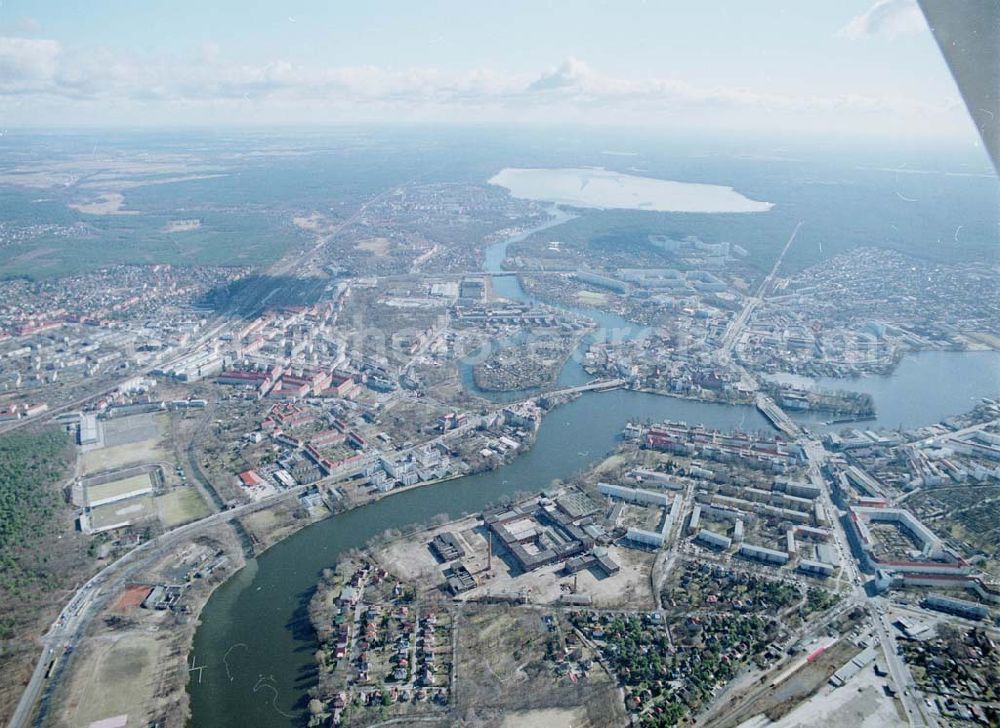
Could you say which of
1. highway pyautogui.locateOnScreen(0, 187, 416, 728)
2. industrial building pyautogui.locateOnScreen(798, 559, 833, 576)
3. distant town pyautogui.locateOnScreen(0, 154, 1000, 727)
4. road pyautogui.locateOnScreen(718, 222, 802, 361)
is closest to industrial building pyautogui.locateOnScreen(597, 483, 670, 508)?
distant town pyautogui.locateOnScreen(0, 154, 1000, 727)

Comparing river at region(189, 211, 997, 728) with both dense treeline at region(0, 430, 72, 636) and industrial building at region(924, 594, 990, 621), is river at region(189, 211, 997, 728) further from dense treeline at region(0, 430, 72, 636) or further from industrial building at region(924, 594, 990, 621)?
industrial building at region(924, 594, 990, 621)

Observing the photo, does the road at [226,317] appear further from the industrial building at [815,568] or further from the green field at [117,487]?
the industrial building at [815,568]

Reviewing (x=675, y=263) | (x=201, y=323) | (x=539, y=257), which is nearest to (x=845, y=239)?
(x=675, y=263)

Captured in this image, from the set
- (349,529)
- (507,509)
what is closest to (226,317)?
(349,529)

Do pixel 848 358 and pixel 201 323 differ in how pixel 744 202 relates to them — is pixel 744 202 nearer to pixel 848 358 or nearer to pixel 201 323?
pixel 848 358

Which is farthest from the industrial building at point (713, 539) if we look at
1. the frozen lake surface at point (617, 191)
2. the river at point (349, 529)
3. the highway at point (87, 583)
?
the frozen lake surface at point (617, 191)

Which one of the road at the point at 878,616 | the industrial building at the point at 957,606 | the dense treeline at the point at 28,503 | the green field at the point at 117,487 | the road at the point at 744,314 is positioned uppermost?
the road at the point at 744,314

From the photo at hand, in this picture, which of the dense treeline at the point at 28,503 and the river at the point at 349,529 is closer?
the river at the point at 349,529
